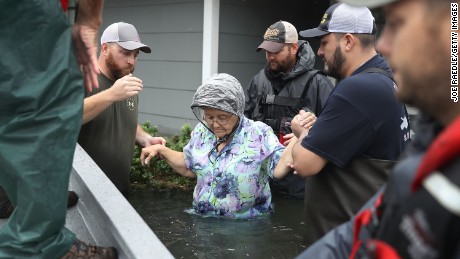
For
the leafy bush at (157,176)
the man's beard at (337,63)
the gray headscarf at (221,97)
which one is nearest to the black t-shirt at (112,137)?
the gray headscarf at (221,97)

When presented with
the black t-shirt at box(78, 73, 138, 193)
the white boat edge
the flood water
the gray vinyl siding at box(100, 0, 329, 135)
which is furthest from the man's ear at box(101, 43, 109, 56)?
the gray vinyl siding at box(100, 0, 329, 135)

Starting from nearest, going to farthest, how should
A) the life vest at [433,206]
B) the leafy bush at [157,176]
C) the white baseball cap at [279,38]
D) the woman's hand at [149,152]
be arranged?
1. the life vest at [433,206]
2. the woman's hand at [149,152]
3. the white baseball cap at [279,38]
4. the leafy bush at [157,176]

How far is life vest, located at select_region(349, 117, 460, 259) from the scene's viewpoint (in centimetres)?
85

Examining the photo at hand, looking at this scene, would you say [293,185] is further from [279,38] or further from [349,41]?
[349,41]

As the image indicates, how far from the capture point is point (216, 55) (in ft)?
29.4

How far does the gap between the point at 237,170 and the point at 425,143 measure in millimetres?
2962

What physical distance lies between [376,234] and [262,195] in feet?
10.2

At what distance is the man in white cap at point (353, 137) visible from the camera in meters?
2.70

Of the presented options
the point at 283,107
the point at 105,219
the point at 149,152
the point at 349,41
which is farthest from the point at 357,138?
the point at 283,107

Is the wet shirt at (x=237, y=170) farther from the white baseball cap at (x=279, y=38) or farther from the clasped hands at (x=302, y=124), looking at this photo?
the white baseball cap at (x=279, y=38)

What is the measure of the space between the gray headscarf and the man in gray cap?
9.25 feet

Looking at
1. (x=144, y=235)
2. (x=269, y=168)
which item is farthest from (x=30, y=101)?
(x=269, y=168)

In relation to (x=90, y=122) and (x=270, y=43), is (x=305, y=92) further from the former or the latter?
(x=90, y=122)

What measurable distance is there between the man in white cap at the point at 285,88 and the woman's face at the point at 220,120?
153 cm
